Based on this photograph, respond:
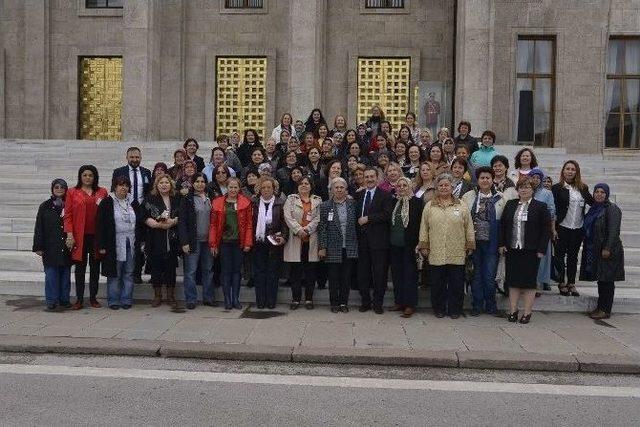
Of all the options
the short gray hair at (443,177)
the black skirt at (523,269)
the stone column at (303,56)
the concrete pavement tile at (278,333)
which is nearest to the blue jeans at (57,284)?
the concrete pavement tile at (278,333)

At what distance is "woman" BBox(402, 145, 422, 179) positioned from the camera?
11.9m

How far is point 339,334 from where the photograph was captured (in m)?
8.93

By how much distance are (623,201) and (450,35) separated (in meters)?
11.4

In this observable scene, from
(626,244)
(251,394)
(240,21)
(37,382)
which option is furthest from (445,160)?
(240,21)

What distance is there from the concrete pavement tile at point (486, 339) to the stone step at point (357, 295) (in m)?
1.42

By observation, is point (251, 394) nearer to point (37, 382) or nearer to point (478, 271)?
point (37, 382)

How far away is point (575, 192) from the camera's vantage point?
1068 cm

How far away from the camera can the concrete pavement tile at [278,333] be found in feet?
27.7

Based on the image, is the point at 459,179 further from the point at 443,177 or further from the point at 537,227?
the point at 537,227

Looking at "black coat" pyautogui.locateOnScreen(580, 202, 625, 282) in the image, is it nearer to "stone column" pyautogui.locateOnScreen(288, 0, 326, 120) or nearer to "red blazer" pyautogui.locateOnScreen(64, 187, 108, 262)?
"red blazer" pyautogui.locateOnScreen(64, 187, 108, 262)

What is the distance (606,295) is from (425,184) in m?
3.03

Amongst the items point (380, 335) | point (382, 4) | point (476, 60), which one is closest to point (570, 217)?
point (380, 335)

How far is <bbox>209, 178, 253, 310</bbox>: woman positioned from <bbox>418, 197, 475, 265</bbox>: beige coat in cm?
255

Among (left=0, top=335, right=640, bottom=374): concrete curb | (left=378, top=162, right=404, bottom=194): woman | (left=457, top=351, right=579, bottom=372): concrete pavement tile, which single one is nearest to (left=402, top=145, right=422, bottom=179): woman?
(left=378, top=162, right=404, bottom=194): woman
